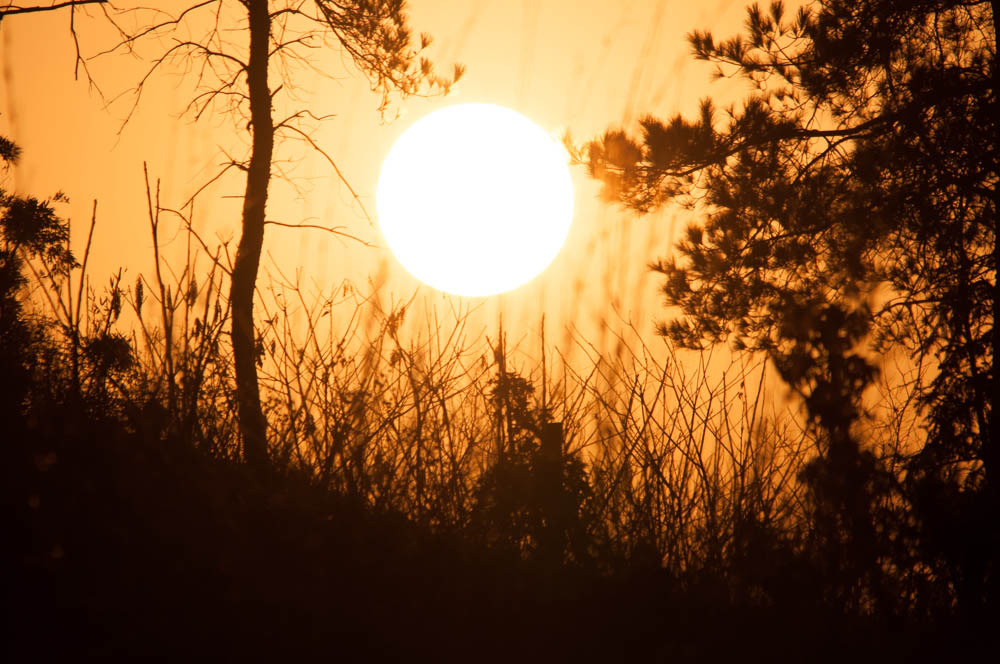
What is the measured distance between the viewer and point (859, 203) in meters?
5.88

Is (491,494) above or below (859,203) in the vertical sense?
below

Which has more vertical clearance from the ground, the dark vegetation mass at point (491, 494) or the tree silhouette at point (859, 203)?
the tree silhouette at point (859, 203)

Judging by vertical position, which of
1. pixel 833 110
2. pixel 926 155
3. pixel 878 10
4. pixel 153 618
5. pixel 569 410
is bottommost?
pixel 153 618

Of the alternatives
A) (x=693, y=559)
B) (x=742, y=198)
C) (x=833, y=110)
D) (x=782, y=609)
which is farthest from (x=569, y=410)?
(x=833, y=110)

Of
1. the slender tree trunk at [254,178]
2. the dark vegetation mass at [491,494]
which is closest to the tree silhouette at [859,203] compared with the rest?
the dark vegetation mass at [491,494]

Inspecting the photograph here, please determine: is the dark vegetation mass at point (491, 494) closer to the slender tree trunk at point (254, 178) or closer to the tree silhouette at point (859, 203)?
the tree silhouette at point (859, 203)

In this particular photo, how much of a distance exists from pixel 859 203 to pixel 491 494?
369cm

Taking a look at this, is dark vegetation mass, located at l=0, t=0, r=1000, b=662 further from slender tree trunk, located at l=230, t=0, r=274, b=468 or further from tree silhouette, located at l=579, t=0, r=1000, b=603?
slender tree trunk, located at l=230, t=0, r=274, b=468

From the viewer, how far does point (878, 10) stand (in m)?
6.05

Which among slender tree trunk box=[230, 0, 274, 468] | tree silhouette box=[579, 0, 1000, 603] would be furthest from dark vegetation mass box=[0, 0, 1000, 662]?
slender tree trunk box=[230, 0, 274, 468]

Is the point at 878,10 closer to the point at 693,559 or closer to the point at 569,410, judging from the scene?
the point at 569,410

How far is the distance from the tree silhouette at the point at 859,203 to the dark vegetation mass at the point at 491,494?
0.05 meters

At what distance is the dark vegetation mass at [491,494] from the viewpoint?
316cm

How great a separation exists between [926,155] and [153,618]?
17.7 ft
